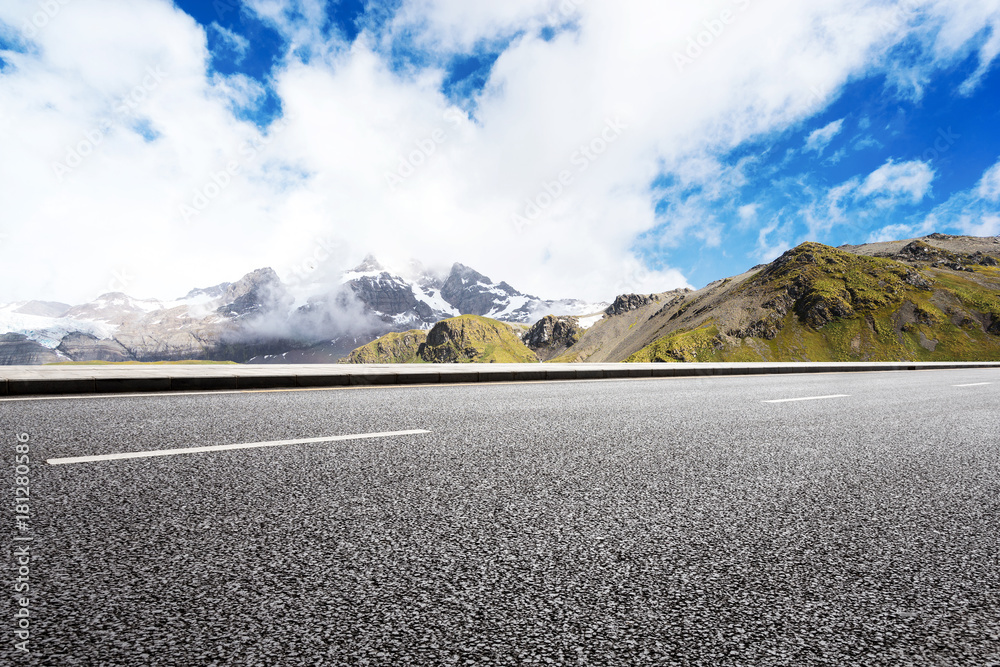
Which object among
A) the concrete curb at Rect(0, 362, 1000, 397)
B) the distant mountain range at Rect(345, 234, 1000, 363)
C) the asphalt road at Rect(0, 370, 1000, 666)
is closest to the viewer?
the asphalt road at Rect(0, 370, 1000, 666)

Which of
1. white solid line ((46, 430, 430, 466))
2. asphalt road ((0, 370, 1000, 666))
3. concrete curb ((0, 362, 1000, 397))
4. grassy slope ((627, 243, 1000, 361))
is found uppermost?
grassy slope ((627, 243, 1000, 361))

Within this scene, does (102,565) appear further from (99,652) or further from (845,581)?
(845,581)

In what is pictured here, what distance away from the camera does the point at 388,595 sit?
6.24 ft

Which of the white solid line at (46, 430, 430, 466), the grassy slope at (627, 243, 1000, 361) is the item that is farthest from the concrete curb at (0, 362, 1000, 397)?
the grassy slope at (627, 243, 1000, 361)

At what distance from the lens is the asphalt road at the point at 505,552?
165 centimetres

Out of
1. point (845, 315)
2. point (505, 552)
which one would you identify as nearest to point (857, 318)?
point (845, 315)

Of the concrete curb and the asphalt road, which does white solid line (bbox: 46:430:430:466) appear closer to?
the asphalt road

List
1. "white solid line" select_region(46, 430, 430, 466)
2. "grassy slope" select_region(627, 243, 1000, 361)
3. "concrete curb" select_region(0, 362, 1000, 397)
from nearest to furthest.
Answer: "white solid line" select_region(46, 430, 430, 466) → "concrete curb" select_region(0, 362, 1000, 397) → "grassy slope" select_region(627, 243, 1000, 361)

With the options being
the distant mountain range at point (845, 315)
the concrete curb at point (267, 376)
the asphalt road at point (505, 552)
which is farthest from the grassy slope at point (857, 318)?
the asphalt road at point (505, 552)

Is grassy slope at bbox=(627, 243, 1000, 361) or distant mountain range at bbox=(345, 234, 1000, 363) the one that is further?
distant mountain range at bbox=(345, 234, 1000, 363)

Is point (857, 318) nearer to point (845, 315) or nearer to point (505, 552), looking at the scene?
point (845, 315)

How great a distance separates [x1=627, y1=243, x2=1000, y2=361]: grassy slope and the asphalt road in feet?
453

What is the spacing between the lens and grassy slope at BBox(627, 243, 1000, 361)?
404 feet

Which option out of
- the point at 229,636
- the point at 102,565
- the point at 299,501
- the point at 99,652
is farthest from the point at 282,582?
the point at 299,501
